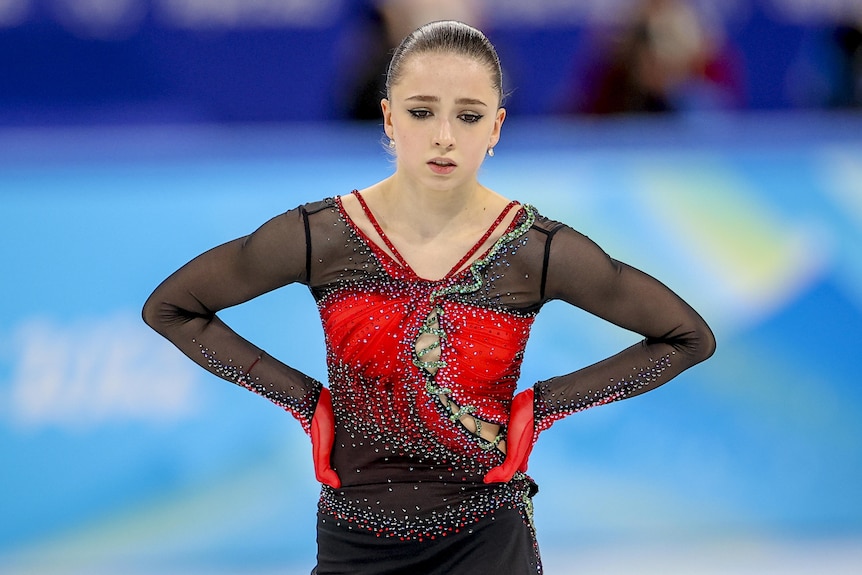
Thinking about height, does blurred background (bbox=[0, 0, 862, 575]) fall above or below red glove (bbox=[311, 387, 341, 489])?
above

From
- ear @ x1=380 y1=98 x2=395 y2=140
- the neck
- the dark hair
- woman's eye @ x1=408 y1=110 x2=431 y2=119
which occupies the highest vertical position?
the dark hair

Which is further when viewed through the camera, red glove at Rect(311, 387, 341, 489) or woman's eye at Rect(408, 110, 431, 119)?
red glove at Rect(311, 387, 341, 489)

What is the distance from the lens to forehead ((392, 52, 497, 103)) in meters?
2.29

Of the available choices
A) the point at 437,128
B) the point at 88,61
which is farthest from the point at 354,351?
the point at 88,61

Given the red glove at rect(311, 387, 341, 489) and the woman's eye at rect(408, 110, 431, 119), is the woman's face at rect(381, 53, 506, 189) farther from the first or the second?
the red glove at rect(311, 387, 341, 489)

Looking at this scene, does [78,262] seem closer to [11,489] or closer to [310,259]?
[11,489]

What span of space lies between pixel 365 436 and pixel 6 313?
206 cm

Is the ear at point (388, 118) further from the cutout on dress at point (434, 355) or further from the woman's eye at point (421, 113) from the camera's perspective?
the cutout on dress at point (434, 355)

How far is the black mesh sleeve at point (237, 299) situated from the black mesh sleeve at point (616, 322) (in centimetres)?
48

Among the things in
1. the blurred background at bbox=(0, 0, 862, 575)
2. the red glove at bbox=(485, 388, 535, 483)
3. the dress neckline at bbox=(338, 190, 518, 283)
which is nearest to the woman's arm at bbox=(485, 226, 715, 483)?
the red glove at bbox=(485, 388, 535, 483)

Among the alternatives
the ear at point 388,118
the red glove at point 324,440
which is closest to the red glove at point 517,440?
the red glove at point 324,440

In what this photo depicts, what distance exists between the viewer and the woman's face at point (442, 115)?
229cm

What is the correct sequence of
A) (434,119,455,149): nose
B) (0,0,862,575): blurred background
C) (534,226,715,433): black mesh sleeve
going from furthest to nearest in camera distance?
(0,0,862,575): blurred background, (534,226,715,433): black mesh sleeve, (434,119,455,149): nose

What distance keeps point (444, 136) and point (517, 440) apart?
608 mm
